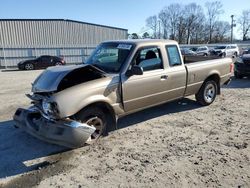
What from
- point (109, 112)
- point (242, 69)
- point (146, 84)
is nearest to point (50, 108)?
point (109, 112)

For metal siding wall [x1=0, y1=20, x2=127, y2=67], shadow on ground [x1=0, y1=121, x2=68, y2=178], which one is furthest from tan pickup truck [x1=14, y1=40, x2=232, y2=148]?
metal siding wall [x1=0, y1=20, x2=127, y2=67]

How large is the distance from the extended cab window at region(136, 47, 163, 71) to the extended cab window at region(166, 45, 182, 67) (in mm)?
311

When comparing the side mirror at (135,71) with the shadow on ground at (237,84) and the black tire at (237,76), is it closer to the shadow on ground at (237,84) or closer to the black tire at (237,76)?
the shadow on ground at (237,84)

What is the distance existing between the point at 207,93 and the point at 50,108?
190 inches

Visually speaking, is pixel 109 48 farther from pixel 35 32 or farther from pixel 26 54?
pixel 35 32

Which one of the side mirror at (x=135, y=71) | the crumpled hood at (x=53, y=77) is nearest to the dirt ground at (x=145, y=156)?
the crumpled hood at (x=53, y=77)

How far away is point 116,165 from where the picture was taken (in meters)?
4.25

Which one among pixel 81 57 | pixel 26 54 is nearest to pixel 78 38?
pixel 81 57

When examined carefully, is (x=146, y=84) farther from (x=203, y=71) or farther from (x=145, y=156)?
(x=203, y=71)

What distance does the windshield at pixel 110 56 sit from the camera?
554 centimetres

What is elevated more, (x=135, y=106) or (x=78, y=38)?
(x=78, y=38)

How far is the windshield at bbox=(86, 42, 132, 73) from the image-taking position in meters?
5.54

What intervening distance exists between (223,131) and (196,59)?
3211 millimetres

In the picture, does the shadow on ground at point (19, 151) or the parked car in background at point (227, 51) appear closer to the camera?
the shadow on ground at point (19, 151)
